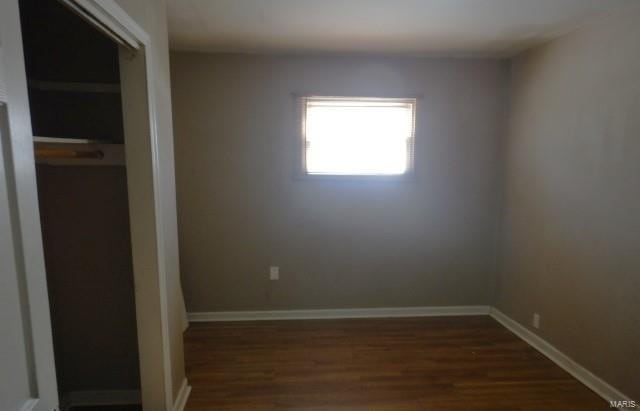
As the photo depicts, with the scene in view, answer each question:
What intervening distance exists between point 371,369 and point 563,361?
1.49 m

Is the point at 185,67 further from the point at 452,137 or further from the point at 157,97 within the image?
the point at 452,137

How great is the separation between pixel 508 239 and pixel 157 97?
10.3 feet

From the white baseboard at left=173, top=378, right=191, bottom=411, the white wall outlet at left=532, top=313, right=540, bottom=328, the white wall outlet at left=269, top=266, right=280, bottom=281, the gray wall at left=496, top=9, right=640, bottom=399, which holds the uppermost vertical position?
the gray wall at left=496, top=9, right=640, bottom=399

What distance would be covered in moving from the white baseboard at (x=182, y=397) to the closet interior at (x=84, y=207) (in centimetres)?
27

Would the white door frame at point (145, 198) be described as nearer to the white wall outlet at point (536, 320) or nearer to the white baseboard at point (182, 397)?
the white baseboard at point (182, 397)

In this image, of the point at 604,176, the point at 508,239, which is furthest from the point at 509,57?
the point at 508,239

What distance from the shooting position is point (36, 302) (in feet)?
2.48

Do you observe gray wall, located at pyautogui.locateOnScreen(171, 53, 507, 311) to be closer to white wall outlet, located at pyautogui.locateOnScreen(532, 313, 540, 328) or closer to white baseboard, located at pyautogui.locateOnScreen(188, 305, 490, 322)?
white baseboard, located at pyautogui.locateOnScreen(188, 305, 490, 322)

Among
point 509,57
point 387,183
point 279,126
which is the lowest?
point 387,183

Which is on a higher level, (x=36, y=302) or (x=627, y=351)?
(x=36, y=302)

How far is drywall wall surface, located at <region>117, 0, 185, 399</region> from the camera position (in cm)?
166

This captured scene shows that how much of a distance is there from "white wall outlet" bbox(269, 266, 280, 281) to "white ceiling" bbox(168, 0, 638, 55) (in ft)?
6.57

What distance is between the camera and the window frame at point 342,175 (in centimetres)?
295

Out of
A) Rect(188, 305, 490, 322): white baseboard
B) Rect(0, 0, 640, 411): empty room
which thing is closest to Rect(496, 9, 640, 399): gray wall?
Rect(0, 0, 640, 411): empty room
